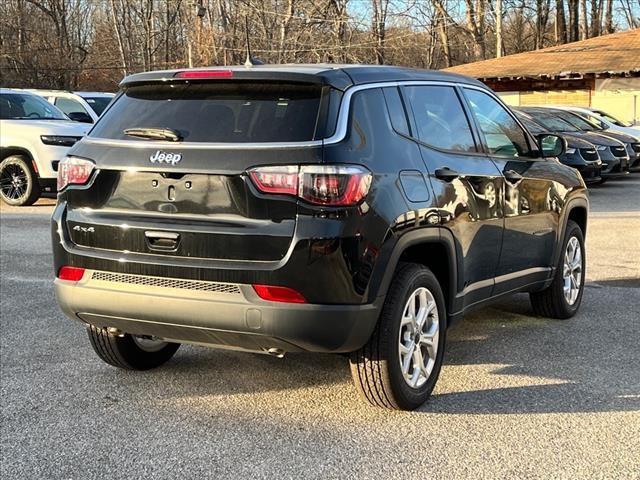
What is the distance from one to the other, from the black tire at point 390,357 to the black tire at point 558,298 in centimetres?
218

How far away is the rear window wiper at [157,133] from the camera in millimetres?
4004

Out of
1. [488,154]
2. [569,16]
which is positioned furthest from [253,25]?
[488,154]

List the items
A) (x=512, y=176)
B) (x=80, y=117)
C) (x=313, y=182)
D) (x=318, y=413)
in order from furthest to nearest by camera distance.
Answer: (x=80, y=117) < (x=512, y=176) < (x=318, y=413) < (x=313, y=182)

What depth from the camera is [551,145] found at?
611cm

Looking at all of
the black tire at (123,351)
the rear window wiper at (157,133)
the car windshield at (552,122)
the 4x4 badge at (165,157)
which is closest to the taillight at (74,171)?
the rear window wiper at (157,133)

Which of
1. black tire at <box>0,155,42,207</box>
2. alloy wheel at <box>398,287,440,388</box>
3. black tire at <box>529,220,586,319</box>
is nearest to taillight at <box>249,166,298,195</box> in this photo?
alloy wheel at <box>398,287,440,388</box>

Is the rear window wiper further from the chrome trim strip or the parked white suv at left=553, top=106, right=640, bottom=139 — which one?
the parked white suv at left=553, top=106, right=640, bottom=139

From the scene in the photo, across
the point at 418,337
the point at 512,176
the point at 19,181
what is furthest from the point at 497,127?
the point at 19,181

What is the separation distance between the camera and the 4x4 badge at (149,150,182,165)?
12.8ft

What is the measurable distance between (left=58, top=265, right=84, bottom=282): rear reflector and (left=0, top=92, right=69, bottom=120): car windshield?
1048 centimetres

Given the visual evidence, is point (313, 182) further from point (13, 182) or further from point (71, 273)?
point (13, 182)

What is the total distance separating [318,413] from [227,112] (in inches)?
66.5

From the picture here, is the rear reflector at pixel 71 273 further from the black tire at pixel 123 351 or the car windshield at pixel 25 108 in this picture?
the car windshield at pixel 25 108

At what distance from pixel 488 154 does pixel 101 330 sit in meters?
2.72
